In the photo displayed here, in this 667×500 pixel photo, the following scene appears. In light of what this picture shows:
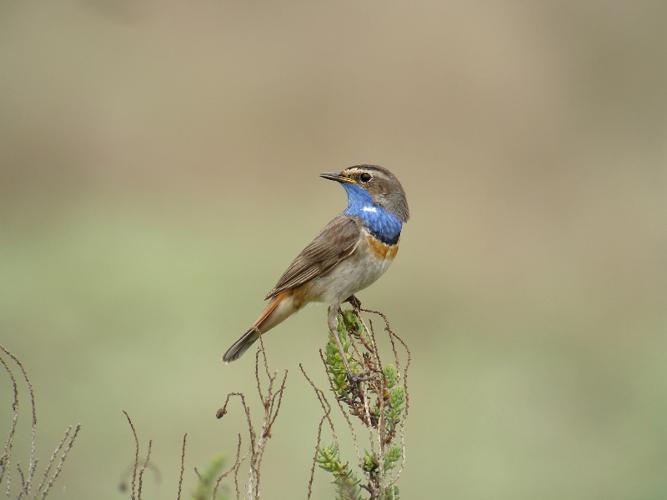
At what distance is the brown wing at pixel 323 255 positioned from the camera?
4.75 meters

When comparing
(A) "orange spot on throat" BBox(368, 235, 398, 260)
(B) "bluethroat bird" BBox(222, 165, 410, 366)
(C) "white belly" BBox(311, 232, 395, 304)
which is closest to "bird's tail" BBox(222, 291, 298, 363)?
(B) "bluethroat bird" BBox(222, 165, 410, 366)

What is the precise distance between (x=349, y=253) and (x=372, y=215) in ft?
0.76

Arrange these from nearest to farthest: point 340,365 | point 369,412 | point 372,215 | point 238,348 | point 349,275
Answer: point 369,412, point 340,365, point 238,348, point 349,275, point 372,215

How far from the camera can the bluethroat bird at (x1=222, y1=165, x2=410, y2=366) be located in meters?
4.74

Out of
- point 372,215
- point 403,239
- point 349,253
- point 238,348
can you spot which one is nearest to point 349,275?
point 349,253

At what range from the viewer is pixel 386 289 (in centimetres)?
972

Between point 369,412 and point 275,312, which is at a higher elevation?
point 275,312

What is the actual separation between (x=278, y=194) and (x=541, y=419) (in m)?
4.87

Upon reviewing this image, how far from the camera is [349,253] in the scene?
15.6 ft

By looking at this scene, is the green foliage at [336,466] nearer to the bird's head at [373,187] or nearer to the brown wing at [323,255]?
the brown wing at [323,255]

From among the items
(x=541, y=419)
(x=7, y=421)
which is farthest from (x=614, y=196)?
(x=7, y=421)

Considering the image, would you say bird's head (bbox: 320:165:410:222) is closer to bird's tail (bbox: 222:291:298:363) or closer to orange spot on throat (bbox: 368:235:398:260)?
orange spot on throat (bbox: 368:235:398:260)

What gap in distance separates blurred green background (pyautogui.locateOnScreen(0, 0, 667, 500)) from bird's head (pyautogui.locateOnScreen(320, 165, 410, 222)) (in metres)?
2.39

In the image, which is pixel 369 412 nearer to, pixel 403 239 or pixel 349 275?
pixel 349 275
